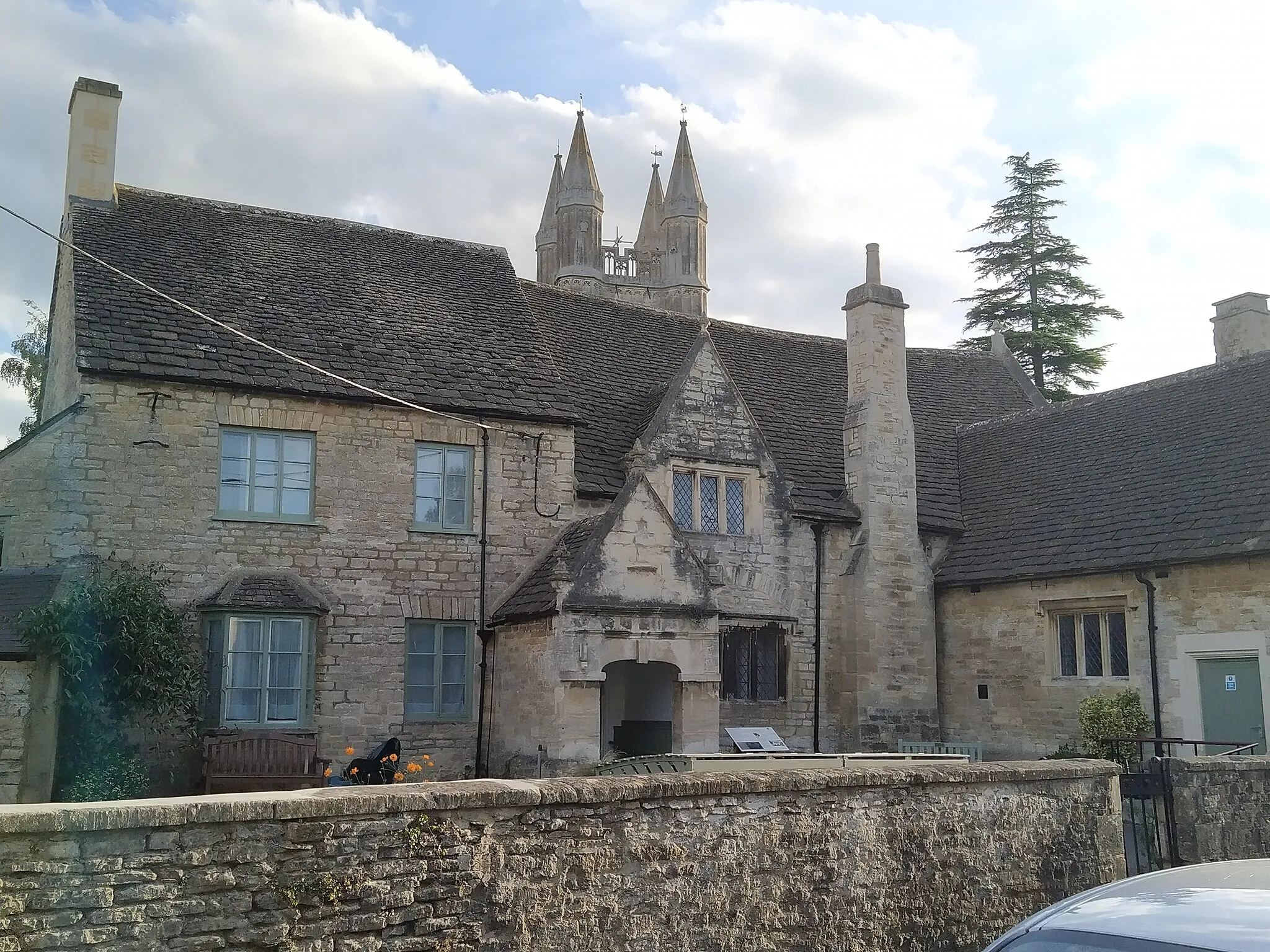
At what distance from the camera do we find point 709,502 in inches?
781

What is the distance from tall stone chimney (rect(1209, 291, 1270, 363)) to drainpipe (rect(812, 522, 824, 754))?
31.9 feet

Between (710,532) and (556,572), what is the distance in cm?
448

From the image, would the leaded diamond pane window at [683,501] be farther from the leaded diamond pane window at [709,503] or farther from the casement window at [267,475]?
the casement window at [267,475]

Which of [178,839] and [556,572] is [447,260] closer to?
[556,572]

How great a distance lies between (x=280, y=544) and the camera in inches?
654

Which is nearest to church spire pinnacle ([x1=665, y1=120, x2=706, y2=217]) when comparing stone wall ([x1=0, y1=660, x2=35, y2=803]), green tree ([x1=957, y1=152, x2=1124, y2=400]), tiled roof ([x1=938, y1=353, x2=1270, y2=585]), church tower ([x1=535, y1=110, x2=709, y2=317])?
church tower ([x1=535, y1=110, x2=709, y2=317])

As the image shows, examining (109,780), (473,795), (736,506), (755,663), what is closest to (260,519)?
(109,780)

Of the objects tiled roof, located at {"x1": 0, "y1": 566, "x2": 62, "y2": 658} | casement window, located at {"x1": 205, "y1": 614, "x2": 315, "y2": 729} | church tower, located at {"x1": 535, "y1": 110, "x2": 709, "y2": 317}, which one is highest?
church tower, located at {"x1": 535, "y1": 110, "x2": 709, "y2": 317}

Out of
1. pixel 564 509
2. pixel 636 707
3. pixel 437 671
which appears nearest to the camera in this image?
pixel 437 671

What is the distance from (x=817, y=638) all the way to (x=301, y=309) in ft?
34.4

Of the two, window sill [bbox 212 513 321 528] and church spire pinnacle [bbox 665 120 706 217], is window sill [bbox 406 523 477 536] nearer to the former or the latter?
window sill [bbox 212 513 321 528]

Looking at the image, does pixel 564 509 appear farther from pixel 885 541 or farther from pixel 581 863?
pixel 581 863

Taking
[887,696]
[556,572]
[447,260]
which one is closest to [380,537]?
[556,572]

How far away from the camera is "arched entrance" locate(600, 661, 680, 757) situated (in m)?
18.9
